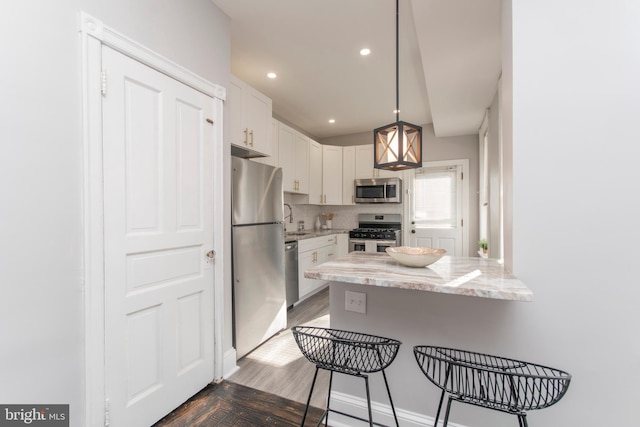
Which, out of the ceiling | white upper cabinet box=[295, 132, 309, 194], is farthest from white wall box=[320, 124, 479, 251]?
white upper cabinet box=[295, 132, 309, 194]

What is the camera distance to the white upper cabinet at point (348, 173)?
5.19 m

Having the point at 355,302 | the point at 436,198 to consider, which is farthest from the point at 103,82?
the point at 436,198

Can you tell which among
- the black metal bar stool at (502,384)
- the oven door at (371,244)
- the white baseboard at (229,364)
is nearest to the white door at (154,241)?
the white baseboard at (229,364)

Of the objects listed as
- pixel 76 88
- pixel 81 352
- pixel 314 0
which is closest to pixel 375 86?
pixel 314 0

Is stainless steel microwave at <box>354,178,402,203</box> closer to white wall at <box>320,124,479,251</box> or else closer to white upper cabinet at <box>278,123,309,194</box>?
white wall at <box>320,124,479,251</box>

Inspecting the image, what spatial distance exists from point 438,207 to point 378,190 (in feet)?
3.50

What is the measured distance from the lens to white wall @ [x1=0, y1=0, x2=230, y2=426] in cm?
114

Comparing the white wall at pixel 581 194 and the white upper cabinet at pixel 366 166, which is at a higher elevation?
the white upper cabinet at pixel 366 166

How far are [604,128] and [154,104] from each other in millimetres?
2197

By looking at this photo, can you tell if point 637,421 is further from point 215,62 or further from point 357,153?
point 357,153

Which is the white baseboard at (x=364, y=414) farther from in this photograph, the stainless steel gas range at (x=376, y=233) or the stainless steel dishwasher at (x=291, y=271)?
the stainless steel gas range at (x=376, y=233)

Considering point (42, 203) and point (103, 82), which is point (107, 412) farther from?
point (103, 82)

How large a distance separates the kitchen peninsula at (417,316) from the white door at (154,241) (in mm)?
950

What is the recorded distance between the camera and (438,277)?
1.26 metres
